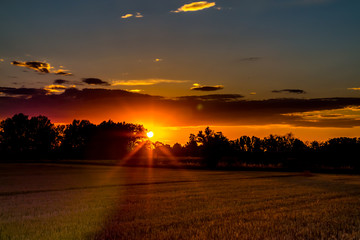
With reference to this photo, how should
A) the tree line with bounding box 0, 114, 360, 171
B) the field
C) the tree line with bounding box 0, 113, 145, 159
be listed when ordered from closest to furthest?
the field → the tree line with bounding box 0, 114, 360, 171 → the tree line with bounding box 0, 113, 145, 159

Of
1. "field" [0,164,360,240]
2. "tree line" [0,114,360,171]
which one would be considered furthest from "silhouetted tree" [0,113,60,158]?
"field" [0,164,360,240]

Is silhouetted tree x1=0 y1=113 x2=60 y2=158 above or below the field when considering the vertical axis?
above

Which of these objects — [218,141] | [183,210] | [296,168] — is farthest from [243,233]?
[218,141]

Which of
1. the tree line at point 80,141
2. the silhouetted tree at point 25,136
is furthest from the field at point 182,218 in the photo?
the silhouetted tree at point 25,136

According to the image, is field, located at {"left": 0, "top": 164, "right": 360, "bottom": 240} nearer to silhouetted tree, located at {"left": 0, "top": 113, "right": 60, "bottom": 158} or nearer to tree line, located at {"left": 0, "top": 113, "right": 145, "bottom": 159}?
tree line, located at {"left": 0, "top": 113, "right": 145, "bottom": 159}

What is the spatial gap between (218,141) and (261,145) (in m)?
102

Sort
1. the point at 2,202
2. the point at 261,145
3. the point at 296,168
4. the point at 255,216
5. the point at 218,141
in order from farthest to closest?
the point at 261,145 < the point at 218,141 < the point at 296,168 < the point at 2,202 < the point at 255,216

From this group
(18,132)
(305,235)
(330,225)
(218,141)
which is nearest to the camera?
(305,235)

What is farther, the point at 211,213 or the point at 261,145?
the point at 261,145

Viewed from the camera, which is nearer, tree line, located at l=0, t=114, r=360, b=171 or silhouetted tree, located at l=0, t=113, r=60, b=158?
tree line, located at l=0, t=114, r=360, b=171

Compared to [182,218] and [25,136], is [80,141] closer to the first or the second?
[25,136]

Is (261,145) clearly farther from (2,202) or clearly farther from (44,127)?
(2,202)

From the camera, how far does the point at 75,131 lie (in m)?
143

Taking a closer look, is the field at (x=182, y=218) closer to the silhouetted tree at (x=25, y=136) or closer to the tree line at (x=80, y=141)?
the tree line at (x=80, y=141)
